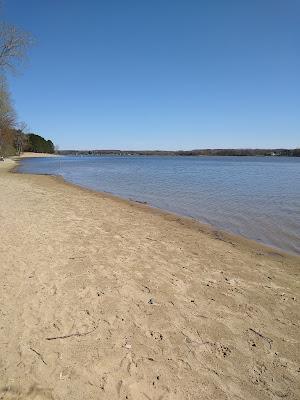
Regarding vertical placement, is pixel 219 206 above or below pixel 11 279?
below

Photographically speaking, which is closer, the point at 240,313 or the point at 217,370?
the point at 217,370

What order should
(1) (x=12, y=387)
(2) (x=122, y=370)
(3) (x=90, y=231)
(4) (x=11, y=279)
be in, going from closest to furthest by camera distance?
(1) (x=12, y=387)
(2) (x=122, y=370)
(4) (x=11, y=279)
(3) (x=90, y=231)

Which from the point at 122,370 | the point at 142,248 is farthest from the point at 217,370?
the point at 142,248

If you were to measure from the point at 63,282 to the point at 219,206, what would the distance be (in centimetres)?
1244

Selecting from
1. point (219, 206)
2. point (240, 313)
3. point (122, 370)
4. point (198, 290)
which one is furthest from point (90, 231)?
point (219, 206)

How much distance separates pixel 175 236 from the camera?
33.0ft

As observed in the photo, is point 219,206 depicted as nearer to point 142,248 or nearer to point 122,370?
point 142,248

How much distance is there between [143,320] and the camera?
4820 millimetres

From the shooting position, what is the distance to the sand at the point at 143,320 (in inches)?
141

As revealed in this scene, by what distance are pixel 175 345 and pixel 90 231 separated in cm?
586

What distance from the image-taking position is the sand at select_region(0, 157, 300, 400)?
11.8ft

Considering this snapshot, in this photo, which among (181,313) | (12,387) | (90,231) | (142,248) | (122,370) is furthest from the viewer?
(90,231)

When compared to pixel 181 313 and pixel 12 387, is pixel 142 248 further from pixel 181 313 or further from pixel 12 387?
pixel 12 387

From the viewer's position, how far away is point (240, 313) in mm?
5199
